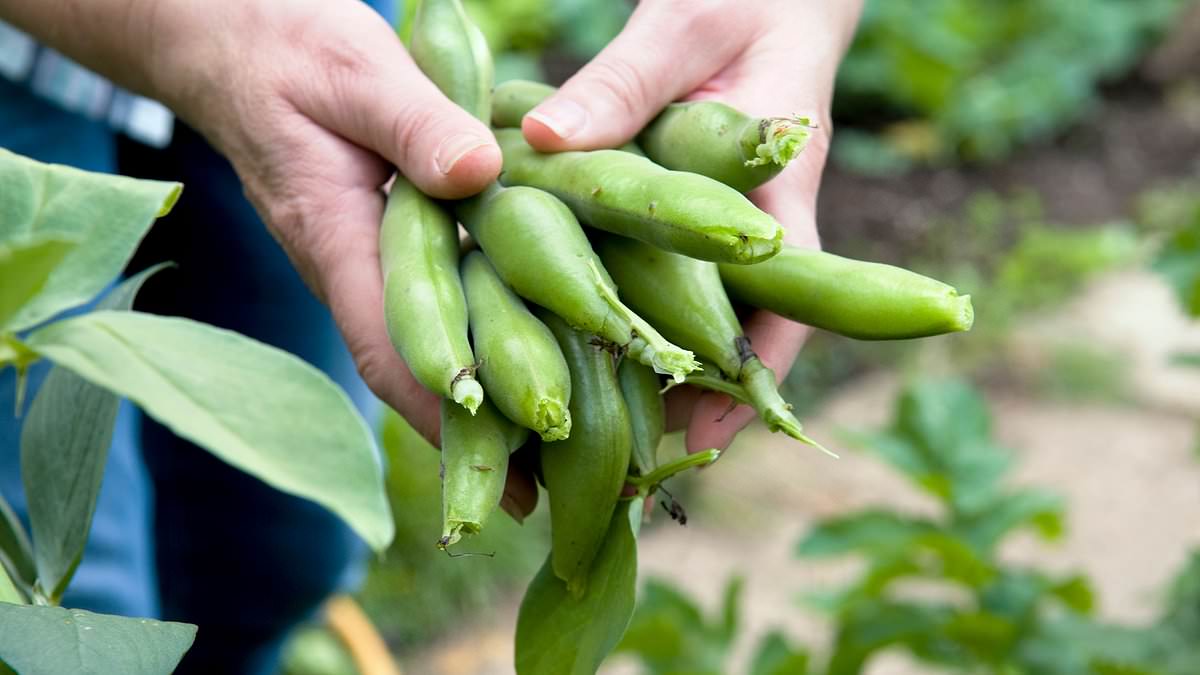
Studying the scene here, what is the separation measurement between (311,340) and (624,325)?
3.39ft

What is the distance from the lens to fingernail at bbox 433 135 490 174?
869 mm

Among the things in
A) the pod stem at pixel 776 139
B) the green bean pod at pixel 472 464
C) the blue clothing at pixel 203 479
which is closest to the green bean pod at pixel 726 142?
the pod stem at pixel 776 139

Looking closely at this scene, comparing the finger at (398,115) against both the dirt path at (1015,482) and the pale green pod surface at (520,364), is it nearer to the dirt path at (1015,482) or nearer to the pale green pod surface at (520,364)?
the pale green pod surface at (520,364)

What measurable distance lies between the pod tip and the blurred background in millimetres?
764

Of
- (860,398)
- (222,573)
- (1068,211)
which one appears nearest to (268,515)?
(222,573)

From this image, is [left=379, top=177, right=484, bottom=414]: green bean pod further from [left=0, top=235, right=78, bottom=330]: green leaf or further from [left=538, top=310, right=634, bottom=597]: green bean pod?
[left=0, top=235, right=78, bottom=330]: green leaf

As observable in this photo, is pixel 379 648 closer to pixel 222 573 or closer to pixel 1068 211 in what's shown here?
pixel 222 573

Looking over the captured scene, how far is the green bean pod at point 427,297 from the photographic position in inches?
→ 29.6

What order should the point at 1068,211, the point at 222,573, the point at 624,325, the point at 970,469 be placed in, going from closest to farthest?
1. the point at 624,325
2. the point at 970,469
3. the point at 222,573
4. the point at 1068,211

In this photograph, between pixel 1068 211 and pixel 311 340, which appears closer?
pixel 311 340

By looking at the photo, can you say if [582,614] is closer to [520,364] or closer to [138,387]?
[520,364]

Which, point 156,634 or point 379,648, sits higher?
point 156,634

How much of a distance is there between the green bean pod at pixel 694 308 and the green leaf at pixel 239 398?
230 mm

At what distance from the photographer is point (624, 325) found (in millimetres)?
742
